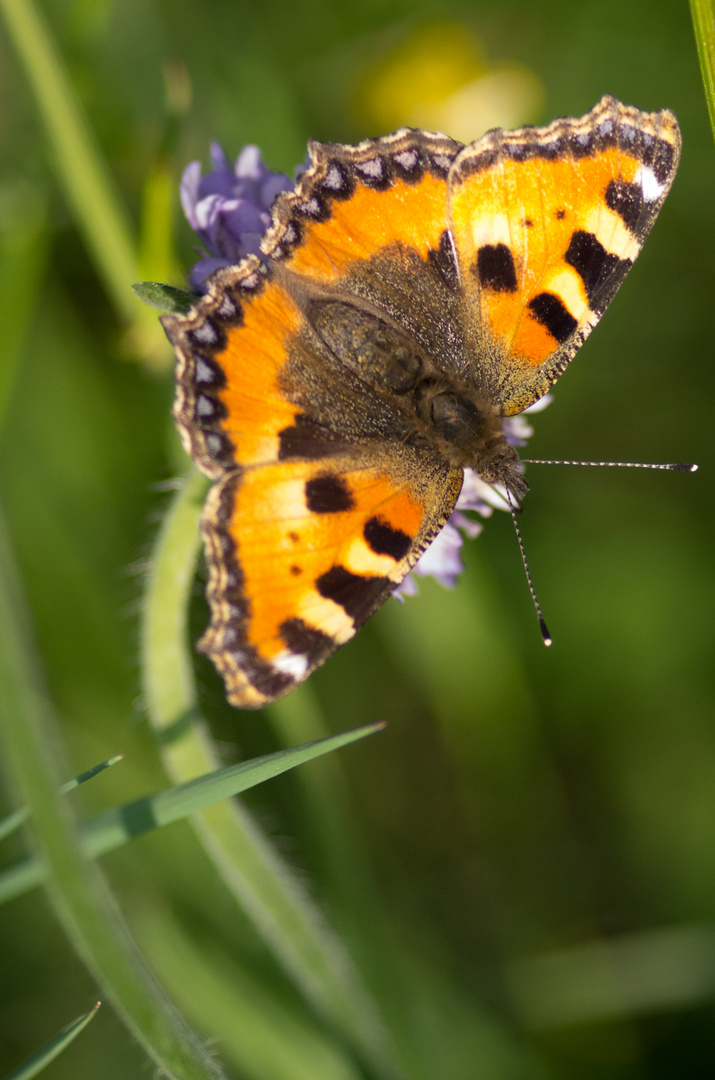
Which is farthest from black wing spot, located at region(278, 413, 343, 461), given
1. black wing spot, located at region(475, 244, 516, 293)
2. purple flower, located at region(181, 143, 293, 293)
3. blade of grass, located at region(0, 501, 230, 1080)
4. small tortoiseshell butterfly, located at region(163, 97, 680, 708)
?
blade of grass, located at region(0, 501, 230, 1080)

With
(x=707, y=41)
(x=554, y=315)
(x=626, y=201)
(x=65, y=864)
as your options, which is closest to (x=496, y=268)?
(x=554, y=315)

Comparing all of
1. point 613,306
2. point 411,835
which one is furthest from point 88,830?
point 613,306

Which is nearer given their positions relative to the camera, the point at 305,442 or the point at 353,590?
the point at 353,590

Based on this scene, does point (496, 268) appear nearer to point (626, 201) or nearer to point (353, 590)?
point (626, 201)

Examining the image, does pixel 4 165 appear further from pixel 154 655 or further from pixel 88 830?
pixel 88 830

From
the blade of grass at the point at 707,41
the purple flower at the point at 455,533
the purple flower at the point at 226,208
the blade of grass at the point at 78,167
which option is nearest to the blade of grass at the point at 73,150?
the blade of grass at the point at 78,167

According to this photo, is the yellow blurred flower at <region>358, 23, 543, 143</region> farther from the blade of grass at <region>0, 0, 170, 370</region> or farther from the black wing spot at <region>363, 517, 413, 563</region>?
the black wing spot at <region>363, 517, 413, 563</region>

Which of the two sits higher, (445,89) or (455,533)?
(445,89)

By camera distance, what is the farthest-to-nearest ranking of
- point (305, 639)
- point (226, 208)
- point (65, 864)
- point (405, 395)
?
1. point (405, 395)
2. point (226, 208)
3. point (305, 639)
4. point (65, 864)
